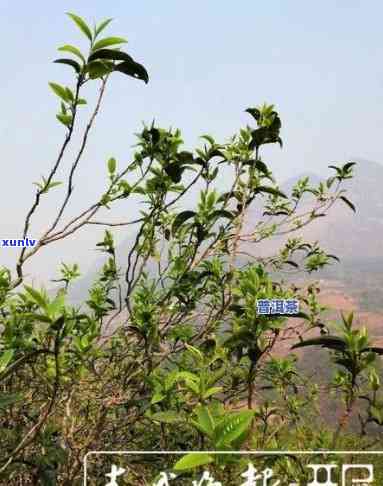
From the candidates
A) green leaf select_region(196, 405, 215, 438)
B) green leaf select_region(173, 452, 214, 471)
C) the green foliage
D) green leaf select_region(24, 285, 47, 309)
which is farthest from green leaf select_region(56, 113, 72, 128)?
green leaf select_region(173, 452, 214, 471)

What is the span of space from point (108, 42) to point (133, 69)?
0.71 ft

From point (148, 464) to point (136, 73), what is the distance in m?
2.57

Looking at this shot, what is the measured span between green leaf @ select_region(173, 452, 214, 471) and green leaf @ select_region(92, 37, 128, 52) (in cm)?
203

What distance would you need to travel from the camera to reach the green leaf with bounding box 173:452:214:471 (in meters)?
1.71

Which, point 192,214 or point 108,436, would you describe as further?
point 108,436

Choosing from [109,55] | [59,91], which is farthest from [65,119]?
[109,55]

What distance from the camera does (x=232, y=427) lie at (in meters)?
1.78

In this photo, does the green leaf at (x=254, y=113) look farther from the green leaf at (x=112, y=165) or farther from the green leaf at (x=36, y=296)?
the green leaf at (x=36, y=296)

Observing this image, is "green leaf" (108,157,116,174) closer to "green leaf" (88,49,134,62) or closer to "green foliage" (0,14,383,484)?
"green foliage" (0,14,383,484)

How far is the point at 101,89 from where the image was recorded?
2928 millimetres

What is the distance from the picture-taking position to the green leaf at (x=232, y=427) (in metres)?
1.76

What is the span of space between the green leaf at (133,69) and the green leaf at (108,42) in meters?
0.14

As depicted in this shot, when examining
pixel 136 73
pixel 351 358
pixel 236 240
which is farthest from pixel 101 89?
pixel 351 358

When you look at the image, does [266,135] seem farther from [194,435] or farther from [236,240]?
[194,435]
